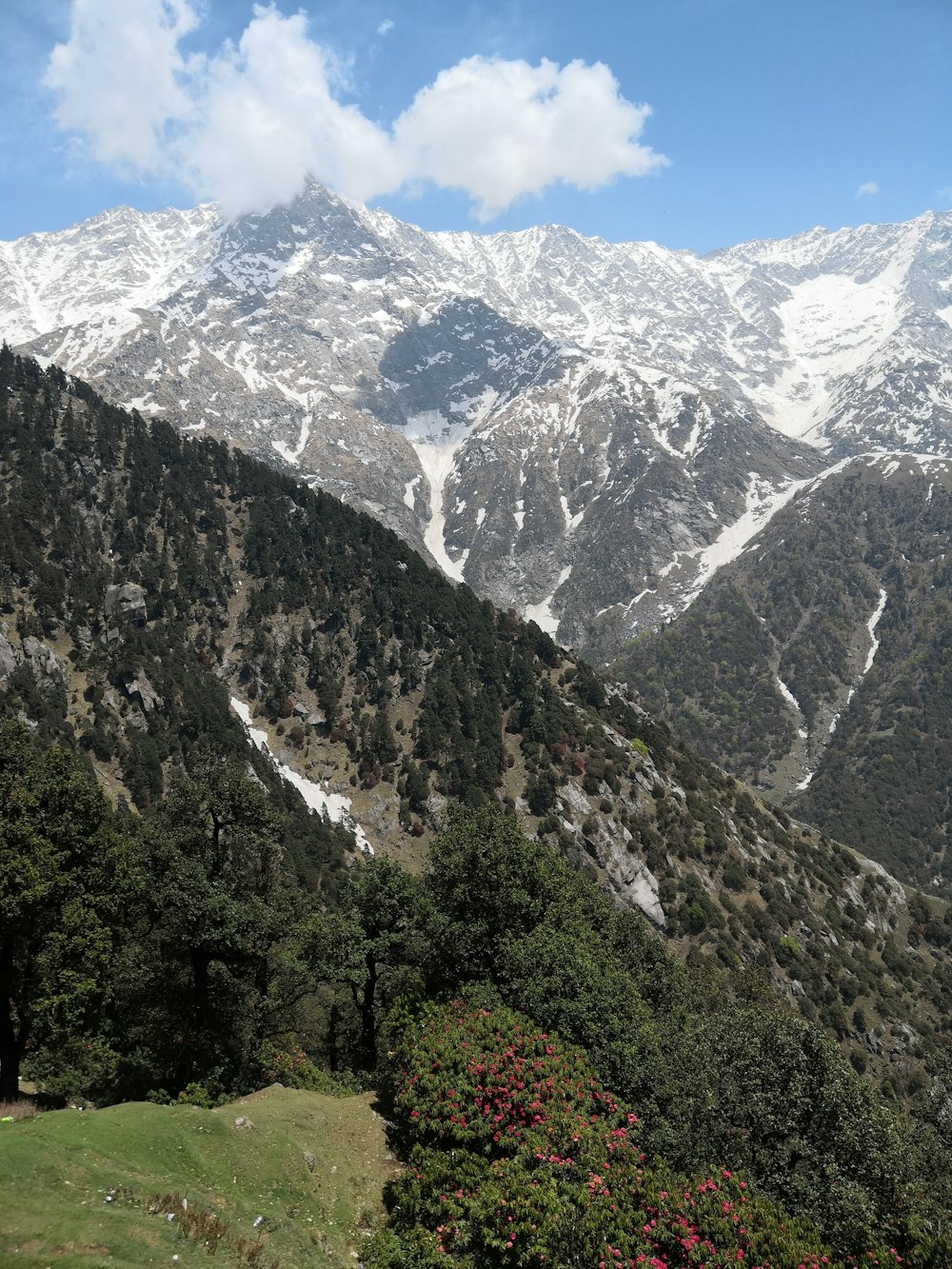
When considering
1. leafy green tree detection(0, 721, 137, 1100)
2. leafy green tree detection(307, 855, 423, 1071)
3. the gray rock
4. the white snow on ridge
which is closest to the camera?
leafy green tree detection(0, 721, 137, 1100)

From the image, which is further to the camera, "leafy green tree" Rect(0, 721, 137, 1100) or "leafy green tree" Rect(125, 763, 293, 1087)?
"leafy green tree" Rect(125, 763, 293, 1087)

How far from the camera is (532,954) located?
37906 millimetres

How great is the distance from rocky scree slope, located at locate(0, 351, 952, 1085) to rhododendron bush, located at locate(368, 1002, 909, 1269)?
359ft

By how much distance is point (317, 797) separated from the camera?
532 ft

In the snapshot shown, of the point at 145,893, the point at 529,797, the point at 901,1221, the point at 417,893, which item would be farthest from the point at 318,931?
the point at 529,797

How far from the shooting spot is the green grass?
18141 millimetres

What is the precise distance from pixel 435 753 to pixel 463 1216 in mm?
143595

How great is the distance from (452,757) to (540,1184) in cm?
14241

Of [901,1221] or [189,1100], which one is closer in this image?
[901,1221]

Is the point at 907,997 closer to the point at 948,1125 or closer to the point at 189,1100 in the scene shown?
the point at 948,1125

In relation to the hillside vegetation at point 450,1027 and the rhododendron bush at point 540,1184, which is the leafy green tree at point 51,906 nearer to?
the hillside vegetation at point 450,1027

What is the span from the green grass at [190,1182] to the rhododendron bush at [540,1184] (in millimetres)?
2170

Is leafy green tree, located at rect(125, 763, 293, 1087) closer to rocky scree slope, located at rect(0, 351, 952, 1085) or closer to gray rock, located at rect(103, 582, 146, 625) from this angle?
rocky scree slope, located at rect(0, 351, 952, 1085)

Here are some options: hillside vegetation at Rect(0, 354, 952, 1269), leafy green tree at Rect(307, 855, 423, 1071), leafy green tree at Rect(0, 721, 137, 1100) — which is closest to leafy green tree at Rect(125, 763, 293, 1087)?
hillside vegetation at Rect(0, 354, 952, 1269)
